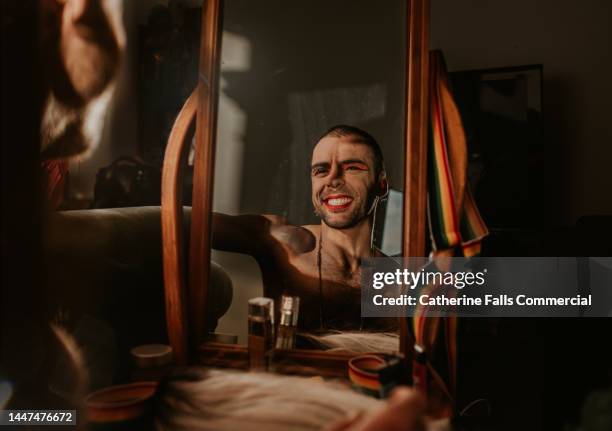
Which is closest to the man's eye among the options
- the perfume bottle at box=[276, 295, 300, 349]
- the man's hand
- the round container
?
the perfume bottle at box=[276, 295, 300, 349]

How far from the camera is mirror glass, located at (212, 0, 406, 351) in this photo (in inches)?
46.5

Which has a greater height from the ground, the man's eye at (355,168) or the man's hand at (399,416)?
the man's eye at (355,168)

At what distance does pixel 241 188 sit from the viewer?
4.09 feet

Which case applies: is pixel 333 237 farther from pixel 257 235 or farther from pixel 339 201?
pixel 257 235

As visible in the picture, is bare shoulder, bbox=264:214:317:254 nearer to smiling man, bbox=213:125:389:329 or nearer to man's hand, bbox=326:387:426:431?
smiling man, bbox=213:125:389:329

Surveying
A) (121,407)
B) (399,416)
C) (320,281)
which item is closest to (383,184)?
(320,281)

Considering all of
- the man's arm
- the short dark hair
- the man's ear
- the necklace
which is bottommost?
the necklace

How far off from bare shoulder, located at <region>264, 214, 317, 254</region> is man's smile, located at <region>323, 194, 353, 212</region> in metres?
0.08

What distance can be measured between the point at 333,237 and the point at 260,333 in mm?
298

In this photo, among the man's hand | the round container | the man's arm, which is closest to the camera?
the man's hand

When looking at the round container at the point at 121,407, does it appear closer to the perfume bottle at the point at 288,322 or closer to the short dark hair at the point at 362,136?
the perfume bottle at the point at 288,322

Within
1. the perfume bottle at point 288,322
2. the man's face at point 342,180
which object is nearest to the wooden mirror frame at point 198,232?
the perfume bottle at point 288,322

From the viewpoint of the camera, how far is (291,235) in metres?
1.22

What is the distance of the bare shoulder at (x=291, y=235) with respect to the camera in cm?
122
